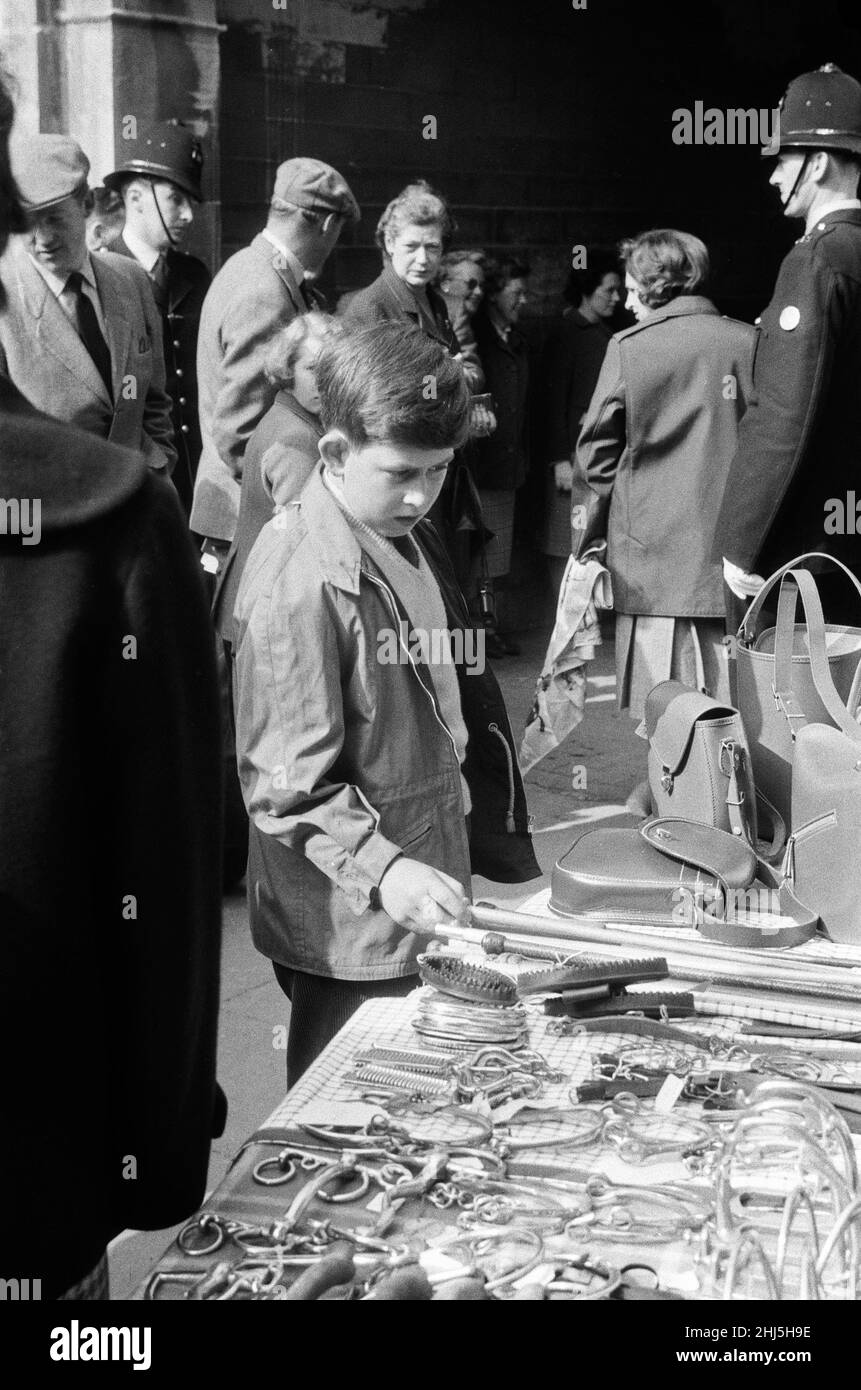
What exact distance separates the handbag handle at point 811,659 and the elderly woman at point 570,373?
16.3 feet

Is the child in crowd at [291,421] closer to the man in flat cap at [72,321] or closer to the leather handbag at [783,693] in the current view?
the man in flat cap at [72,321]

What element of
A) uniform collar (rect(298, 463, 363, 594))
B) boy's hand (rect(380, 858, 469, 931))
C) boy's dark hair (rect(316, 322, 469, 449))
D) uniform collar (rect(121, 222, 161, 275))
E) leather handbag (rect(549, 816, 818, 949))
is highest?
uniform collar (rect(121, 222, 161, 275))

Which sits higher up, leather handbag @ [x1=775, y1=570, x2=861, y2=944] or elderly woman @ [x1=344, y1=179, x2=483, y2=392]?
elderly woman @ [x1=344, y1=179, x2=483, y2=392]

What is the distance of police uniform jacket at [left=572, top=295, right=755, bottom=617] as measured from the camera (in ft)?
16.0

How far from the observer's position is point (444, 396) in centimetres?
238

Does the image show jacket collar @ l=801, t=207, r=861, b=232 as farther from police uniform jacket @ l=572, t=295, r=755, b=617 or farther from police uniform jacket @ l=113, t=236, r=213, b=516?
police uniform jacket @ l=113, t=236, r=213, b=516

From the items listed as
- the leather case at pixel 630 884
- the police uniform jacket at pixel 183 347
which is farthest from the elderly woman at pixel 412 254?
the leather case at pixel 630 884

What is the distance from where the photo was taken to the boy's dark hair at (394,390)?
7.70ft

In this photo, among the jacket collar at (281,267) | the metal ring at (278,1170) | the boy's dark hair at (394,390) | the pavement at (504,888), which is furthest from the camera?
the jacket collar at (281,267)

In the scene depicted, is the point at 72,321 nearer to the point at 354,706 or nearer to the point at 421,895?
the point at 354,706

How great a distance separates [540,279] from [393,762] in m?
6.17

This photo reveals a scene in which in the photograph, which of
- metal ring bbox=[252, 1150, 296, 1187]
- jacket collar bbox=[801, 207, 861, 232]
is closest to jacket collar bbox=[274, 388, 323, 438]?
jacket collar bbox=[801, 207, 861, 232]
